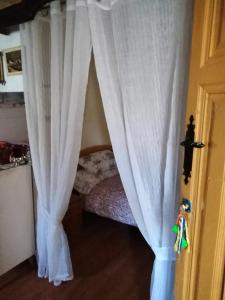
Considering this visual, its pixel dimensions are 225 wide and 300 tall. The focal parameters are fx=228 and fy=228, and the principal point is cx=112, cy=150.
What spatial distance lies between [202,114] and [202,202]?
339 mm

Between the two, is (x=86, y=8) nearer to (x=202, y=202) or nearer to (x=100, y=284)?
(x=202, y=202)

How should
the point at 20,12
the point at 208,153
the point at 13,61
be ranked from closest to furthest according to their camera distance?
1. the point at 208,153
2. the point at 20,12
3. the point at 13,61

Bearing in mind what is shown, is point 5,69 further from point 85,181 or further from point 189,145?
point 189,145

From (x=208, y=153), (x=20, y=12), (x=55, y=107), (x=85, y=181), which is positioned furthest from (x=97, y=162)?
(x=208, y=153)

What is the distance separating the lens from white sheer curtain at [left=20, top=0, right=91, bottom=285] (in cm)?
130

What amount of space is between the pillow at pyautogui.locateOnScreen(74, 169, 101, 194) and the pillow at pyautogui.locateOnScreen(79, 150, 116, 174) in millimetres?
75

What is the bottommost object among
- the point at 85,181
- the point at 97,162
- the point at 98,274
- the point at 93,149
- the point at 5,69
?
the point at 98,274

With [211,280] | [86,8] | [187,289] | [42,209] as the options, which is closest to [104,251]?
[42,209]

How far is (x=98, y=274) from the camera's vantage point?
1987 millimetres

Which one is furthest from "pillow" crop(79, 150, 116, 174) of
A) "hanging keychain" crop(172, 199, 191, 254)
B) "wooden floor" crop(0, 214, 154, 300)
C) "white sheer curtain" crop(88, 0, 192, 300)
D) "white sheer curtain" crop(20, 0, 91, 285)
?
"hanging keychain" crop(172, 199, 191, 254)

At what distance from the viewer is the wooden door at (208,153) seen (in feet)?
2.57

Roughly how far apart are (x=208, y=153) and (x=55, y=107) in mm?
1004

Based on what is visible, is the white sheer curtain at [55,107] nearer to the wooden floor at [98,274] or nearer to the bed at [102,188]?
the wooden floor at [98,274]

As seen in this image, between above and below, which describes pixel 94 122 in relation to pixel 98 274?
above
